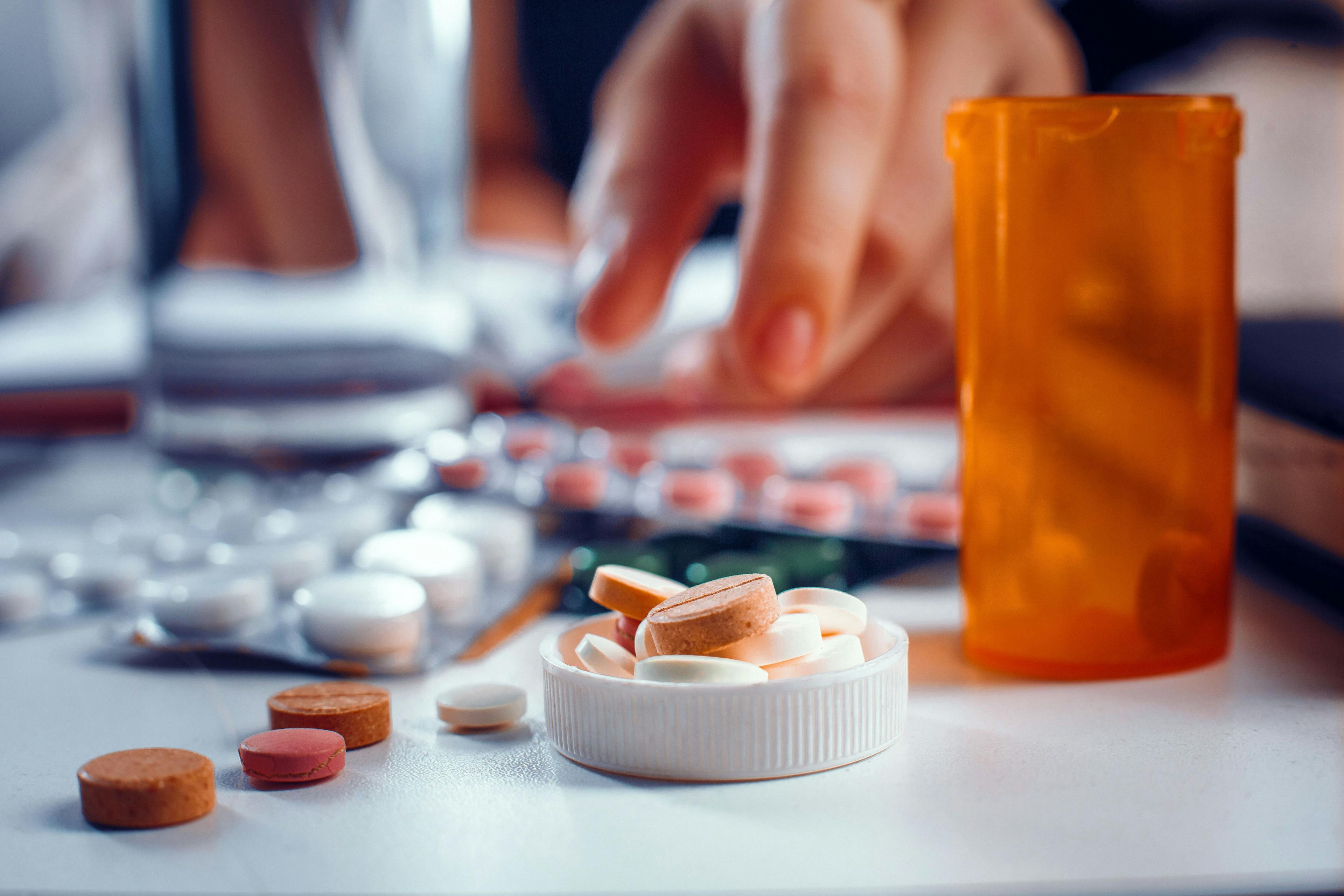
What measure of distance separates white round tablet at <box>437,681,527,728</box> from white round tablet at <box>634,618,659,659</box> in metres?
0.05

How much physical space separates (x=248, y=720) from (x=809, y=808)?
22cm

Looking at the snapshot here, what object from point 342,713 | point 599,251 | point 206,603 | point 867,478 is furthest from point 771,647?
point 599,251

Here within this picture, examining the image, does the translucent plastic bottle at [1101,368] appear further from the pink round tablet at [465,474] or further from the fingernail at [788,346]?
the pink round tablet at [465,474]

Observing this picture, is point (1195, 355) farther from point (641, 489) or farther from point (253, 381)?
point (253, 381)

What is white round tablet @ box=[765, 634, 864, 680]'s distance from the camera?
372 millimetres

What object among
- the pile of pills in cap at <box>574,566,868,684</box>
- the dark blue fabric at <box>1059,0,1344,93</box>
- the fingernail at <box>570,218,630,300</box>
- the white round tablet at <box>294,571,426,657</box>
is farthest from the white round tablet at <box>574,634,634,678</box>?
the dark blue fabric at <box>1059,0,1344,93</box>

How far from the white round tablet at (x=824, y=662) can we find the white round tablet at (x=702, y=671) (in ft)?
0.04

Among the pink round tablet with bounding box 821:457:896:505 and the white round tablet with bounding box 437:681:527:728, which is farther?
the pink round tablet with bounding box 821:457:896:505

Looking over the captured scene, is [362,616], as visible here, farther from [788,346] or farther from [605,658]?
[788,346]

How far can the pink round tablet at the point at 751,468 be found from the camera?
2.47ft

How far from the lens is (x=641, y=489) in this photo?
735mm

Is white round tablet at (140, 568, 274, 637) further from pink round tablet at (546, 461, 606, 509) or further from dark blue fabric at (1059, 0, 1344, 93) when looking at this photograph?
dark blue fabric at (1059, 0, 1344, 93)

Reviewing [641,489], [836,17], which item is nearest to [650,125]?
[836,17]

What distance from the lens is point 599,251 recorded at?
0.89 meters
